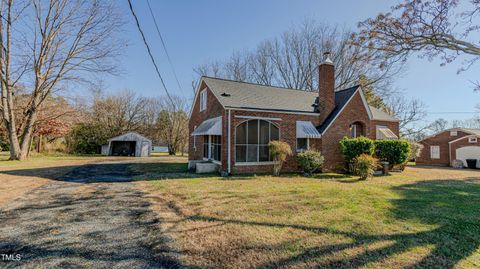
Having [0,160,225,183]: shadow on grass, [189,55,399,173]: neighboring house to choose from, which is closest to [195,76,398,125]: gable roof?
[189,55,399,173]: neighboring house

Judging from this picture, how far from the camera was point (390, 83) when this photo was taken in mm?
28266

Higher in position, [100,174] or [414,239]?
[100,174]

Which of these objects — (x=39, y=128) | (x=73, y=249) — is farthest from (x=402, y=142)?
(x=39, y=128)

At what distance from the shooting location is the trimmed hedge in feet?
43.1

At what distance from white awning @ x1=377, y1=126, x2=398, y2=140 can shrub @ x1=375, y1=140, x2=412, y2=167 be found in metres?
Answer: 4.00

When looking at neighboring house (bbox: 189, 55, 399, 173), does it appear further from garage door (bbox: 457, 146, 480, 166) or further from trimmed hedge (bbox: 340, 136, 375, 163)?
garage door (bbox: 457, 146, 480, 166)

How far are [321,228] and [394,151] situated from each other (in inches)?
495

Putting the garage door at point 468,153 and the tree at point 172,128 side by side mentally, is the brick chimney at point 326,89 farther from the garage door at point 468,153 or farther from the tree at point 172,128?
the tree at point 172,128

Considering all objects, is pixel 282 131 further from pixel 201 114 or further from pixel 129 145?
pixel 129 145

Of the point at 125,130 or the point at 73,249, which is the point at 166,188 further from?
the point at 125,130

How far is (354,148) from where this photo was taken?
13.4m

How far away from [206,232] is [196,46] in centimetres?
1273

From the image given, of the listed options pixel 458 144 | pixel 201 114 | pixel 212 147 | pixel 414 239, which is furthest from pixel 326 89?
pixel 458 144

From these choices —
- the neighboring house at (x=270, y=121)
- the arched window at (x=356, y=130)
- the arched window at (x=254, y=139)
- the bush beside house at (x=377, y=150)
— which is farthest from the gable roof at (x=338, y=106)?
the arched window at (x=254, y=139)
